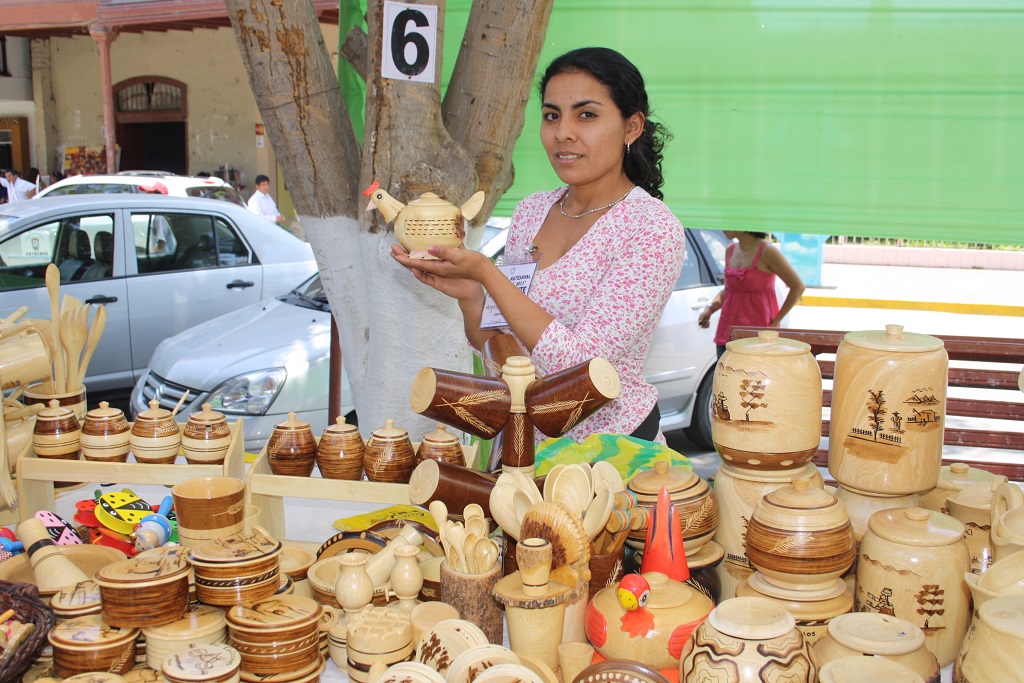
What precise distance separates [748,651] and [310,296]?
4095 millimetres

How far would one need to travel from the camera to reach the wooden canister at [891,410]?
1407mm

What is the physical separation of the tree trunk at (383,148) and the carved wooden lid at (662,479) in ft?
4.29

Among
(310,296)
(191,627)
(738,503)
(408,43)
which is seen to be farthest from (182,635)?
(310,296)

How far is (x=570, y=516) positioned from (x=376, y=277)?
1629mm

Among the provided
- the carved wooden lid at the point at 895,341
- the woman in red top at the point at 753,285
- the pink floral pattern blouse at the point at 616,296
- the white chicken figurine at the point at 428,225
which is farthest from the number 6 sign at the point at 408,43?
the woman in red top at the point at 753,285

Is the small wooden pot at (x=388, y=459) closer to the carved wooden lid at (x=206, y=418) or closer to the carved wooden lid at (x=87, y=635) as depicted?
the carved wooden lid at (x=206, y=418)

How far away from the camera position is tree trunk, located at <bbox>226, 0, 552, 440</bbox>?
100 inches

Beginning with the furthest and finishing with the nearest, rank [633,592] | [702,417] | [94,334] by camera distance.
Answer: [702,417], [94,334], [633,592]

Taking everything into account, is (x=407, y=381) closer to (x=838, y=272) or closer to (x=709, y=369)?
(x=709, y=369)

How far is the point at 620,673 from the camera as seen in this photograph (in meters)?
1.12

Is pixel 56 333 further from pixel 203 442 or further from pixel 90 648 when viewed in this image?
pixel 90 648

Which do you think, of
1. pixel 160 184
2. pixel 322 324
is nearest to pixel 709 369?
pixel 322 324

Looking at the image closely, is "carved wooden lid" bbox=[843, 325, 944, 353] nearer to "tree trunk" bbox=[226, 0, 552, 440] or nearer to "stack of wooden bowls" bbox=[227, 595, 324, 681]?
"stack of wooden bowls" bbox=[227, 595, 324, 681]

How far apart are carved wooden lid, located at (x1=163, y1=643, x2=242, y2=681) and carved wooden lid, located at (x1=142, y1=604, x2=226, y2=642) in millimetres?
22
